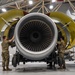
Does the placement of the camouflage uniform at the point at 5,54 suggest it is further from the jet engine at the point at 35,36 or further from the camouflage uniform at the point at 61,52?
the camouflage uniform at the point at 61,52

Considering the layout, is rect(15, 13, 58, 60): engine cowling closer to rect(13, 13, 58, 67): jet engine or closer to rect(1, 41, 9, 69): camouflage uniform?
rect(13, 13, 58, 67): jet engine

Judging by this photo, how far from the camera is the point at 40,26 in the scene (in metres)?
8.03

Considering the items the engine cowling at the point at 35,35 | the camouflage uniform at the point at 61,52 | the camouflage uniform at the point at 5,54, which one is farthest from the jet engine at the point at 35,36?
the camouflage uniform at the point at 5,54

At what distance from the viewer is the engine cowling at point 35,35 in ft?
24.3

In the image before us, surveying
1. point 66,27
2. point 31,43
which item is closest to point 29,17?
point 31,43

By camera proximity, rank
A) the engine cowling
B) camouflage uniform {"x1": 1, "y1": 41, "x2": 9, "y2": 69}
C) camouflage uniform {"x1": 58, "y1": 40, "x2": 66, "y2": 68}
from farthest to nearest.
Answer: camouflage uniform {"x1": 1, "y1": 41, "x2": 9, "y2": 69} < camouflage uniform {"x1": 58, "y1": 40, "x2": 66, "y2": 68} < the engine cowling

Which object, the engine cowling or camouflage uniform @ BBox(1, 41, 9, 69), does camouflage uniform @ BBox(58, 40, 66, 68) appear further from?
camouflage uniform @ BBox(1, 41, 9, 69)

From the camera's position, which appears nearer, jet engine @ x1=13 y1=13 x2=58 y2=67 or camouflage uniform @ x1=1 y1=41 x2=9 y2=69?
jet engine @ x1=13 y1=13 x2=58 y2=67

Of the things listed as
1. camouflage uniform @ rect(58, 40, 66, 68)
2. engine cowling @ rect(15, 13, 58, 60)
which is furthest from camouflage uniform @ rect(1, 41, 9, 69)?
camouflage uniform @ rect(58, 40, 66, 68)

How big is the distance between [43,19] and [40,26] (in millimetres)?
372

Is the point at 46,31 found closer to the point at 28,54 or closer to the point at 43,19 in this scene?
the point at 43,19

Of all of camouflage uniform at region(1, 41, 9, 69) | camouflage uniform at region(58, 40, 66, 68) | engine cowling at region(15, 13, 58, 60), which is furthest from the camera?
camouflage uniform at region(1, 41, 9, 69)

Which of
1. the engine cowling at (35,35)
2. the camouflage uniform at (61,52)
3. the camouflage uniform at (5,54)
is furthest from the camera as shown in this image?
the camouflage uniform at (5,54)

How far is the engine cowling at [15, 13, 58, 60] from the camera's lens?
24.3 feet
